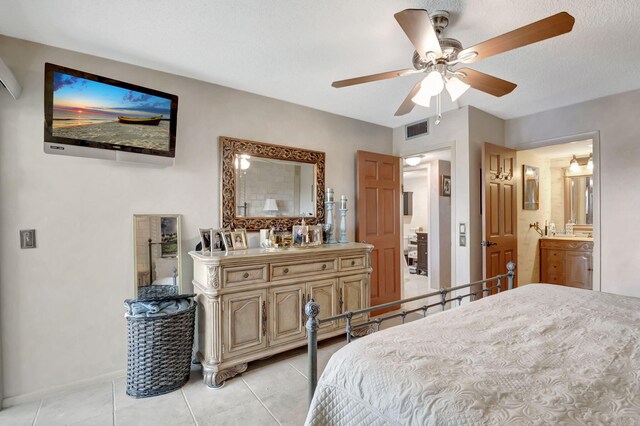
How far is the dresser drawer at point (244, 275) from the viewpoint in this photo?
234 centimetres

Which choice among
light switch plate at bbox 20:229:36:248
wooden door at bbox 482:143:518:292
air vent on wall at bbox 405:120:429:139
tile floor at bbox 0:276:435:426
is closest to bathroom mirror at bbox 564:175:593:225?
wooden door at bbox 482:143:518:292

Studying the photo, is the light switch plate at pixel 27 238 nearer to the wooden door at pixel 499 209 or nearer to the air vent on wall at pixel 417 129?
the air vent on wall at pixel 417 129

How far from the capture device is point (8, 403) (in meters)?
2.01

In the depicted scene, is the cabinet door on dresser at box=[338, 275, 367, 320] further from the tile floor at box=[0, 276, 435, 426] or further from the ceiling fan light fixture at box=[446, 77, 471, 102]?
the ceiling fan light fixture at box=[446, 77, 471, 102]

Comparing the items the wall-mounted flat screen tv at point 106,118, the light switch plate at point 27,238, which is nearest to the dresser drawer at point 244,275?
the wall-mounted flat screen tv at point 106,118

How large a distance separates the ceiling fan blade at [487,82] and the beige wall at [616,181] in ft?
6.64

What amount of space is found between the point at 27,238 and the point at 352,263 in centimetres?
251

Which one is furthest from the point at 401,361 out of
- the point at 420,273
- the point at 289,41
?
the point at 420,273

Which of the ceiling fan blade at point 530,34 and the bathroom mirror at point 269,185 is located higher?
the ceiling fan blade at point 530,34

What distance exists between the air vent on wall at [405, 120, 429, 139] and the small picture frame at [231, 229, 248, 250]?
8.19 feet

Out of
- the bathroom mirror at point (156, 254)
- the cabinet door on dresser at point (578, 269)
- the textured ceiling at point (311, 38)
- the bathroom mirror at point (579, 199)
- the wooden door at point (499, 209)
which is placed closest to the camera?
the textured ceiling at point (311, 38)

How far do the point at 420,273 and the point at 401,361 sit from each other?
5.84m

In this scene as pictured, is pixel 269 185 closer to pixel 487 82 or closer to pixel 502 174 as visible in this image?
pixel 487 82

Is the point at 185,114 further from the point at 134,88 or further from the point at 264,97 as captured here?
the point at 264,97
